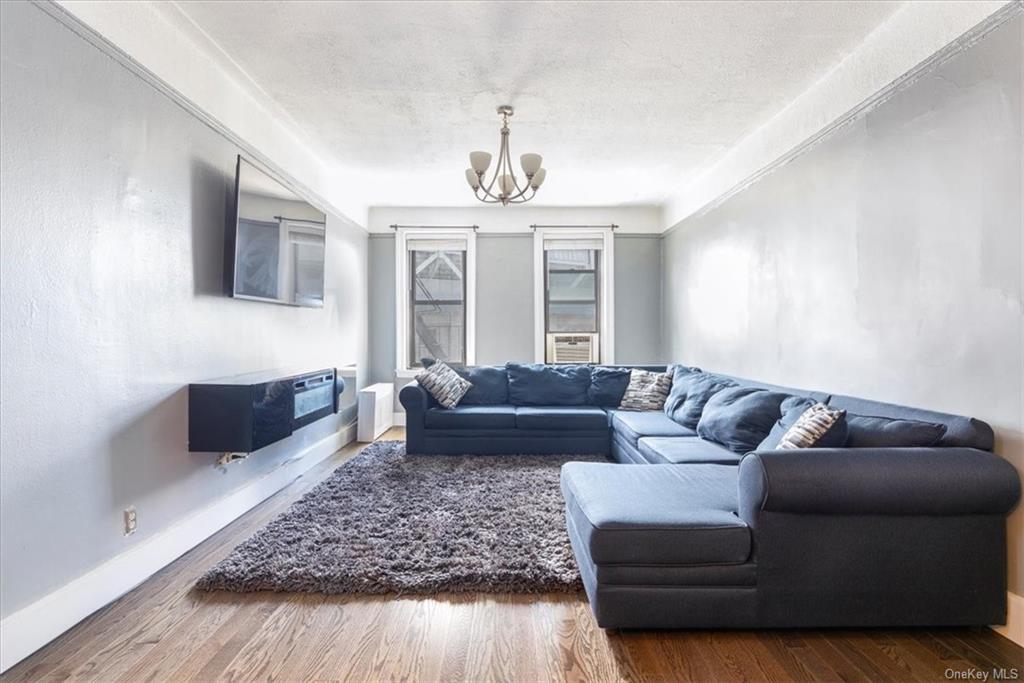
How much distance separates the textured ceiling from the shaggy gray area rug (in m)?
2.56

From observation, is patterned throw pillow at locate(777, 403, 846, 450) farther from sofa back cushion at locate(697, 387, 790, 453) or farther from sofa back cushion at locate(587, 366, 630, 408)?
sofa back cushion at locate(587, 366, 630, 408)

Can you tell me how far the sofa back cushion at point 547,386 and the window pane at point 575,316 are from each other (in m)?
1.28

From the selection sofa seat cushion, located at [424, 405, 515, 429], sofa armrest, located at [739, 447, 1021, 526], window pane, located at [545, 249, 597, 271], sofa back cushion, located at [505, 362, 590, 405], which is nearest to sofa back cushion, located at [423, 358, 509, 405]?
sofa back cushion, located at [505, 362, 590, 405]

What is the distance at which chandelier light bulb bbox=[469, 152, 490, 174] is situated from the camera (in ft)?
11.0

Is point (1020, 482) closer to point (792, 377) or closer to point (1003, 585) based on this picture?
point (1003, 585)

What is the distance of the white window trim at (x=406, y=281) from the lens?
6.15m

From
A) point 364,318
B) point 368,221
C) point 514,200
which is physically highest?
point 368,221

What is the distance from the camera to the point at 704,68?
2949mm

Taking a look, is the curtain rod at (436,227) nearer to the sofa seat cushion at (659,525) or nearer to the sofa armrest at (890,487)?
the sofa seat cushion at (659,525)

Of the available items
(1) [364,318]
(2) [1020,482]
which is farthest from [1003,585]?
(1) [364,318]

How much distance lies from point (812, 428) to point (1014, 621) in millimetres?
886

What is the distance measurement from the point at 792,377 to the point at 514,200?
2255mm

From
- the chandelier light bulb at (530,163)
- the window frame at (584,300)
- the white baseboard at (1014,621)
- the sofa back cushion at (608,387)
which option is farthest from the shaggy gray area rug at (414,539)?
the window frame at (584,300)

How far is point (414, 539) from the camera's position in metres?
2.66
